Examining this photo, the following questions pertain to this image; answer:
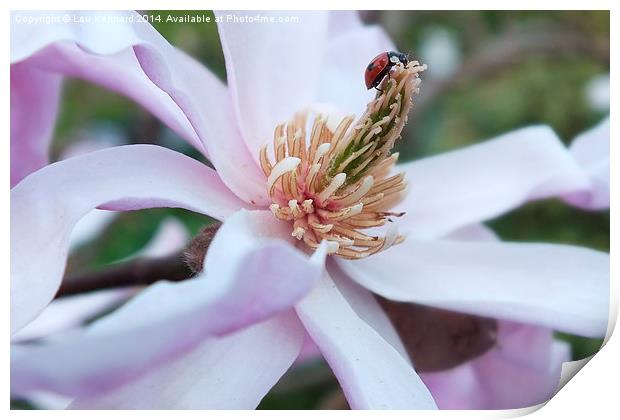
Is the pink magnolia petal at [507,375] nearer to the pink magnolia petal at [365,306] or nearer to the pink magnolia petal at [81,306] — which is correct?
the pink magnolia petal at [365,306]

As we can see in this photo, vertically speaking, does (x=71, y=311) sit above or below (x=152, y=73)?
below

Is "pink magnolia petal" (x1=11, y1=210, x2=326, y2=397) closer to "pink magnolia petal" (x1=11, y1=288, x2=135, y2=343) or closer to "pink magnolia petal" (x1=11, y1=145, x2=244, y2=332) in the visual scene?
"pink magnolia petal" (x1=11, y1=145, x2=244, y2=332)

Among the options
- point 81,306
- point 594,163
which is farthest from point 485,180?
point 81,306

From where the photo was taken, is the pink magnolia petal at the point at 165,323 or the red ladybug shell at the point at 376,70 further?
the red ladybug shell at the point at 376,70

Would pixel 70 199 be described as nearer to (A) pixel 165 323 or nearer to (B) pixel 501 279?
(A) pixel 165 323

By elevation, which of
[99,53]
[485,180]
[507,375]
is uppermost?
[99,53]

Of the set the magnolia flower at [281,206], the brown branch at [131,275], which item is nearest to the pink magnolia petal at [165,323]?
the magnolia flower at [281,206]

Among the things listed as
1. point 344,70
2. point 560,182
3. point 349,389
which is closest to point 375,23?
point 344,70

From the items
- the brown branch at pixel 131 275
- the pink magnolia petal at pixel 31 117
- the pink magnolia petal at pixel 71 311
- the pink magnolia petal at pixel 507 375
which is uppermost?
the pink magnolia petal at pixel 31 117

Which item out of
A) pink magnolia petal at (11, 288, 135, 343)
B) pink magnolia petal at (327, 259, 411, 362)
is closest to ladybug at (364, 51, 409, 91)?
pink magnolia petal at (327, 259, 411, 362)
